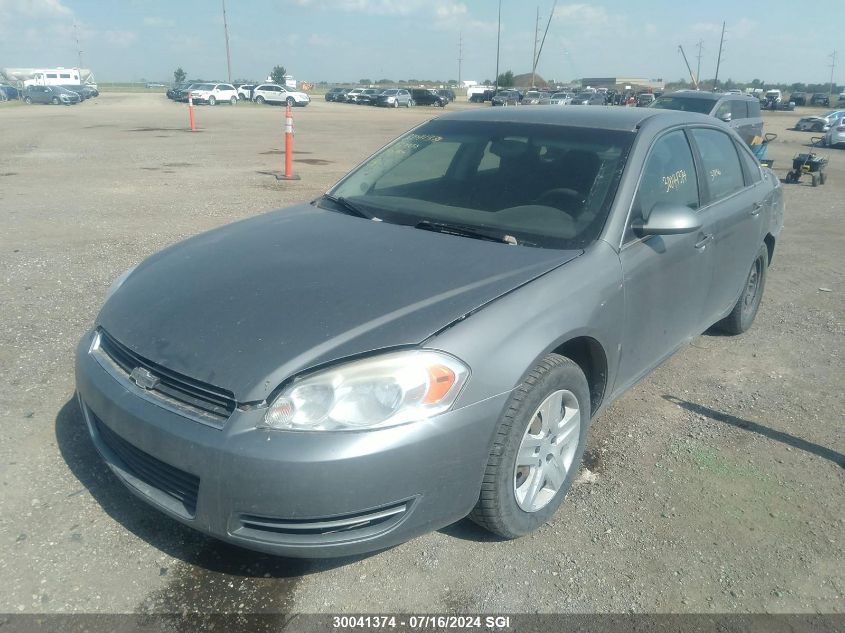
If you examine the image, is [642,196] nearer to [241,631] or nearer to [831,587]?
[831,587]

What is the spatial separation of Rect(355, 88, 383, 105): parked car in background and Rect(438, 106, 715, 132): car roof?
52.1 m

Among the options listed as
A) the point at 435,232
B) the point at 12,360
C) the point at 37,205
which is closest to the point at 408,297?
the point at 435,232

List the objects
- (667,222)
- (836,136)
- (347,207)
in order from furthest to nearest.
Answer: (836,136), (347,207), (667,222)

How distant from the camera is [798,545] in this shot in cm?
288

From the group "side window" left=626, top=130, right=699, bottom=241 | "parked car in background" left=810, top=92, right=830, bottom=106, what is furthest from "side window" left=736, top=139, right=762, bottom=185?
"parked car in background" left=810, top=92, right=830, bottom=106

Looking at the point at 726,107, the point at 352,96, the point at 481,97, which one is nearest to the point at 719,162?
the point at 726,107

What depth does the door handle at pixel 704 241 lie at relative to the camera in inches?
150

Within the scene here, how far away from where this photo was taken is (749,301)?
520 cm

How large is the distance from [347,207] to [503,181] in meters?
0.87

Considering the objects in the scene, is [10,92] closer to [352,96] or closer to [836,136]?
[352,96]

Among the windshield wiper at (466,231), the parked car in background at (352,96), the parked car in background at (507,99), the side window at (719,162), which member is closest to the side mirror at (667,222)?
the windshield wiper at (466,231)

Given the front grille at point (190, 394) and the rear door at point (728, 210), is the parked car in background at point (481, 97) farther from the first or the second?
the front grille at point (190, 394)

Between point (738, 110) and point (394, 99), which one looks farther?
point (394, 99)

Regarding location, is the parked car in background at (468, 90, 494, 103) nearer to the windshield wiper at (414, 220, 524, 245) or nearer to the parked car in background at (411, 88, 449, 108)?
the parked car in background at (411, 88, 449, 108)
